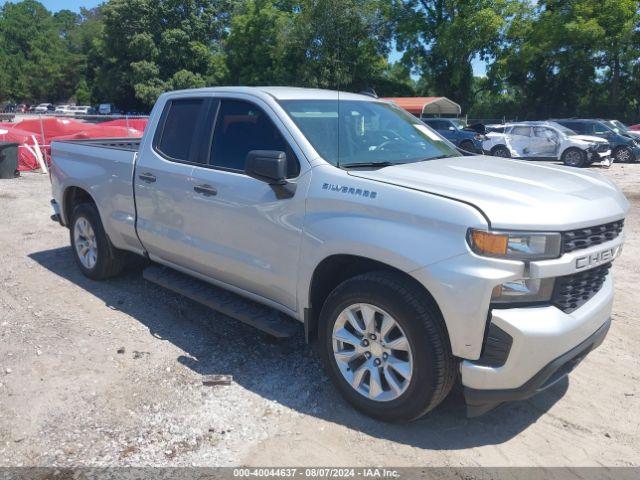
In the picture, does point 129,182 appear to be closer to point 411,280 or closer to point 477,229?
point 411,280

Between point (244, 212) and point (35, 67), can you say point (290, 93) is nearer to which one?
point (244, 212)

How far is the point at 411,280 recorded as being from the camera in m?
3.21

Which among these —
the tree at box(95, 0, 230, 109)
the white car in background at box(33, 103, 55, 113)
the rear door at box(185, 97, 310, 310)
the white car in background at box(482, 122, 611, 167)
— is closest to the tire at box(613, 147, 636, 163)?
the white car in background at box(482, 122, 611, 167)

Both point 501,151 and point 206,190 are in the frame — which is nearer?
point 206,190

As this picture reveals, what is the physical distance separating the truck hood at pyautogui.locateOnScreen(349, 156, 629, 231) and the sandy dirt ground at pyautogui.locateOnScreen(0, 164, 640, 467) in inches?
49.5

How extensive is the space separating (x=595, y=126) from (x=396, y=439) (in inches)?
864

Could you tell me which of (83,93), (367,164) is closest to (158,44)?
(83,93)

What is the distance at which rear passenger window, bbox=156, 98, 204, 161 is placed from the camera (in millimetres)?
4629

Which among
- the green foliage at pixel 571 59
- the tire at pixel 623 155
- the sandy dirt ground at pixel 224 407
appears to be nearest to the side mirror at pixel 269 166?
the sandy dirt ground at pixel 224 407

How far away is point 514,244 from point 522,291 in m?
0.24

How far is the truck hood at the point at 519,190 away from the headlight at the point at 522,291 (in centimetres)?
27

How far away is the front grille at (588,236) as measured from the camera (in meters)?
3.00

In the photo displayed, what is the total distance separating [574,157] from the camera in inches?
780

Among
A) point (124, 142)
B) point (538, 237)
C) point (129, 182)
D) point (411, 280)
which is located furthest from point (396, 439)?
point (124, 142)
